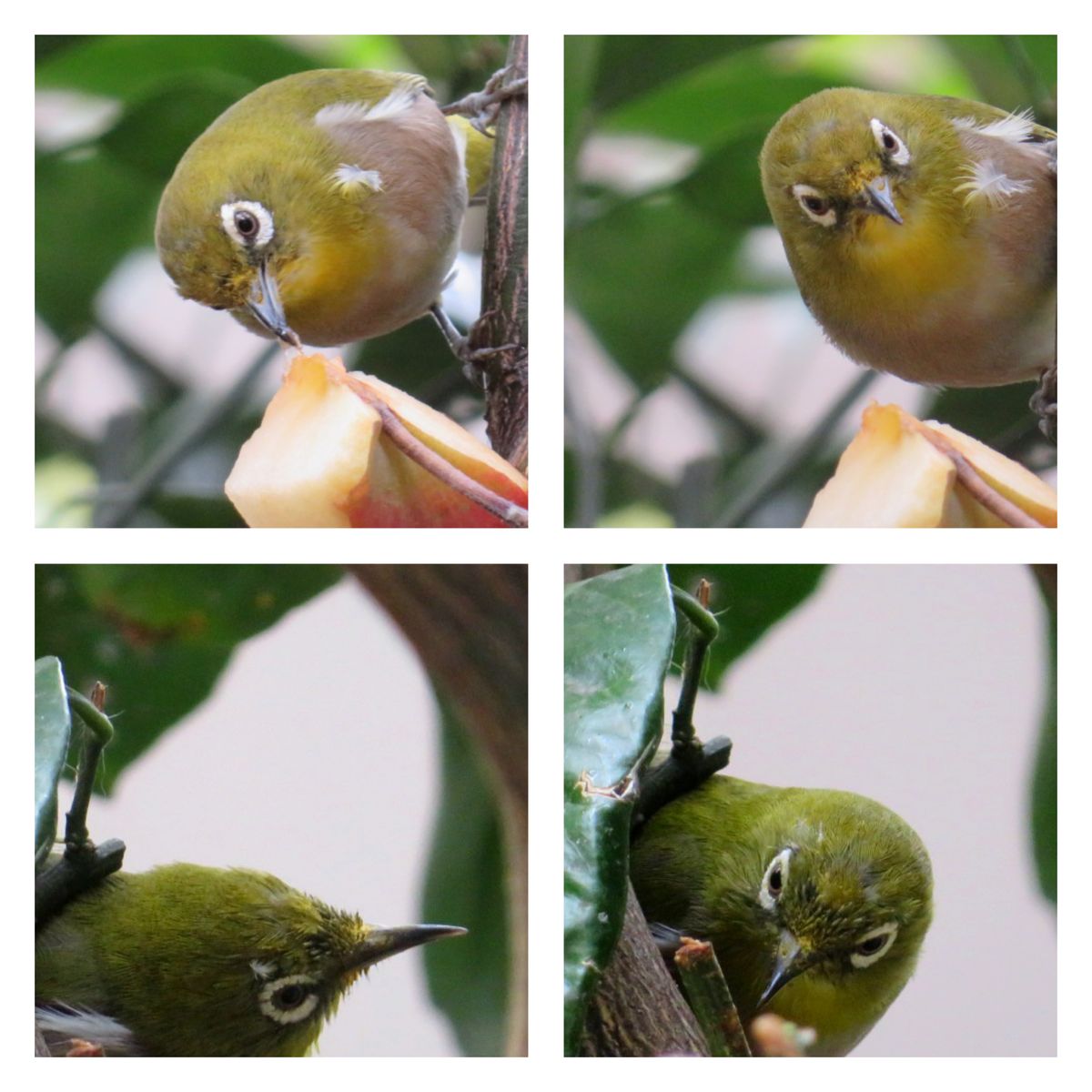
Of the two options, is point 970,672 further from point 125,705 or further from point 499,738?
point 125,705

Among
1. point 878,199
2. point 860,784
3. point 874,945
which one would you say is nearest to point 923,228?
point 878,199

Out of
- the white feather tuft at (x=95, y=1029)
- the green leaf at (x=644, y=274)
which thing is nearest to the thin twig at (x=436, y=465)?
the green leaf at (x=644, y=274)

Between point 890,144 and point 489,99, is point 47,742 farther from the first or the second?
point 890,144

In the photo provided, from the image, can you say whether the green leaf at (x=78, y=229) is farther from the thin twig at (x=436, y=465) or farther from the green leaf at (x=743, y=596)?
the green leaf at (x=743, y=596)

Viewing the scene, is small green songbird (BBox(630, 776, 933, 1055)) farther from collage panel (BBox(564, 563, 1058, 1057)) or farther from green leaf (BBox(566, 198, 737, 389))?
green leaf (BBox(566, 198, 737, 389))

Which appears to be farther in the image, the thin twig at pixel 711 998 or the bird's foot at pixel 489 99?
the bird's foot at pixel 489 99

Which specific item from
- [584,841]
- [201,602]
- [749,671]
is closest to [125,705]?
[201,602]
